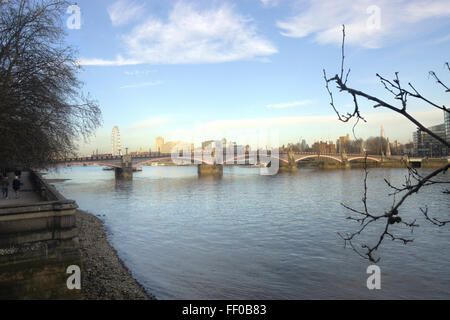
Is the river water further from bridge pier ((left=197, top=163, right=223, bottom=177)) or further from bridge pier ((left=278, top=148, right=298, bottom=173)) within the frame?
bridge pier ((left=278, top=148, right=298, bottom=173))

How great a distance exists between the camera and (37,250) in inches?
386

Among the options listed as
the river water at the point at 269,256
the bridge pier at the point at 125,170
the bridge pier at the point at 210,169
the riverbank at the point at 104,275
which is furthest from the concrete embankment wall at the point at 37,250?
the bridge pier at the point at 210,169

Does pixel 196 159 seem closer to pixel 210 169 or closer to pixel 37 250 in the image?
pixel 210 169

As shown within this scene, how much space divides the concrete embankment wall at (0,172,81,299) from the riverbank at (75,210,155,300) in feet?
1.89

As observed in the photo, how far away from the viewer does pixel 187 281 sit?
36.9 ft

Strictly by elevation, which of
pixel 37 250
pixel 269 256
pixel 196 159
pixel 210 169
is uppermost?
pixel 196 159

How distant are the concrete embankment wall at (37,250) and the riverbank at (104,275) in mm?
576

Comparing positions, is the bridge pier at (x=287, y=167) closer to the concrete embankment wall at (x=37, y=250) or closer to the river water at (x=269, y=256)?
the river water at (x=269, y=256)

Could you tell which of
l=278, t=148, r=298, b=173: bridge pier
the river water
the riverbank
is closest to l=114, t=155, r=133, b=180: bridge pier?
l=278, t=148, r=298, b=173: bridge pier

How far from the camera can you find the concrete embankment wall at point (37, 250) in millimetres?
9289

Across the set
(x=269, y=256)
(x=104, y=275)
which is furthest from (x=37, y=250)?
(x=269, y=256)

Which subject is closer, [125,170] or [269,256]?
[269,256]

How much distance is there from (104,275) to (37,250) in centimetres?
226
